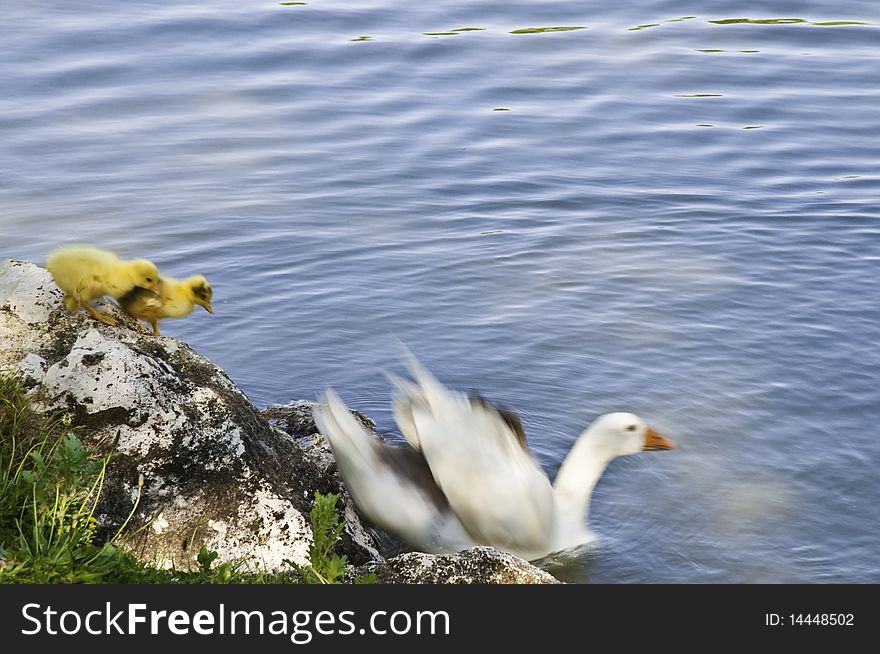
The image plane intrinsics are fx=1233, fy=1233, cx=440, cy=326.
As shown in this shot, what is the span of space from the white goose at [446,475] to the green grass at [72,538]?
47.7 inches

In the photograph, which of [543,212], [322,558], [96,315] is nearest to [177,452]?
[96,315]

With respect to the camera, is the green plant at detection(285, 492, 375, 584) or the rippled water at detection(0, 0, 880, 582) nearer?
the green plant at detection(285, 492, 375, 584)

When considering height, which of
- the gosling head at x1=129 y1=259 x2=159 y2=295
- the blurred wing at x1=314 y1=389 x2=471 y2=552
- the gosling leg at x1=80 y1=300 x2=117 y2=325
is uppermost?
the gosling head at x1=129 y1=259 x2=159 y2=295

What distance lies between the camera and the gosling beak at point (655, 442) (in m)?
7.09

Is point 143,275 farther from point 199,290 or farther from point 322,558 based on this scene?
point 322,558

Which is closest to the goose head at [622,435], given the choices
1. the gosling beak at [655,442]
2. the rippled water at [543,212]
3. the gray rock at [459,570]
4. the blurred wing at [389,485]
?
the gosling beak at [655,442]

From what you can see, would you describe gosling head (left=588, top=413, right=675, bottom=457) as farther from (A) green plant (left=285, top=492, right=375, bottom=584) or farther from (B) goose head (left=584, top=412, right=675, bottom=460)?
(A) green plant (left=285, top=492, right=375, bottom=584)

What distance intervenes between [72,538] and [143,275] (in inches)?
71.7

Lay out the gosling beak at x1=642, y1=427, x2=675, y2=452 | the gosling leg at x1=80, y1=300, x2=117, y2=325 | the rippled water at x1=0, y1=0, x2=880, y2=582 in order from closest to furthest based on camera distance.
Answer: the gosling leg at x1=80, y1=300, x2=117, y2=325 → the gosling beak at x1=642, y1=427, x2=675, y2=452 → the rippled water at x1=0, y1=0, x2=880, y2=582

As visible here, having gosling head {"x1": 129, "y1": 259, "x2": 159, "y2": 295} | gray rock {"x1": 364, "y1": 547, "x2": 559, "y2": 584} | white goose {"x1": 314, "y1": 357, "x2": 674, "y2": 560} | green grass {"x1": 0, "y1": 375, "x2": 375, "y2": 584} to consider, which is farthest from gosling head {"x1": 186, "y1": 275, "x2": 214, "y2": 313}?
gray rock {"x1": 364, "y1": 547, "x2": 559, "y2": 584}

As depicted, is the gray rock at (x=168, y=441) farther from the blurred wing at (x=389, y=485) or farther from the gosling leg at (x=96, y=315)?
the blurred wing at (x=389, y=485)

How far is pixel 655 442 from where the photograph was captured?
23.4 feet

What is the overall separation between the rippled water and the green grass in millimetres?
2193

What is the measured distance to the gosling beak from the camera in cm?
709
